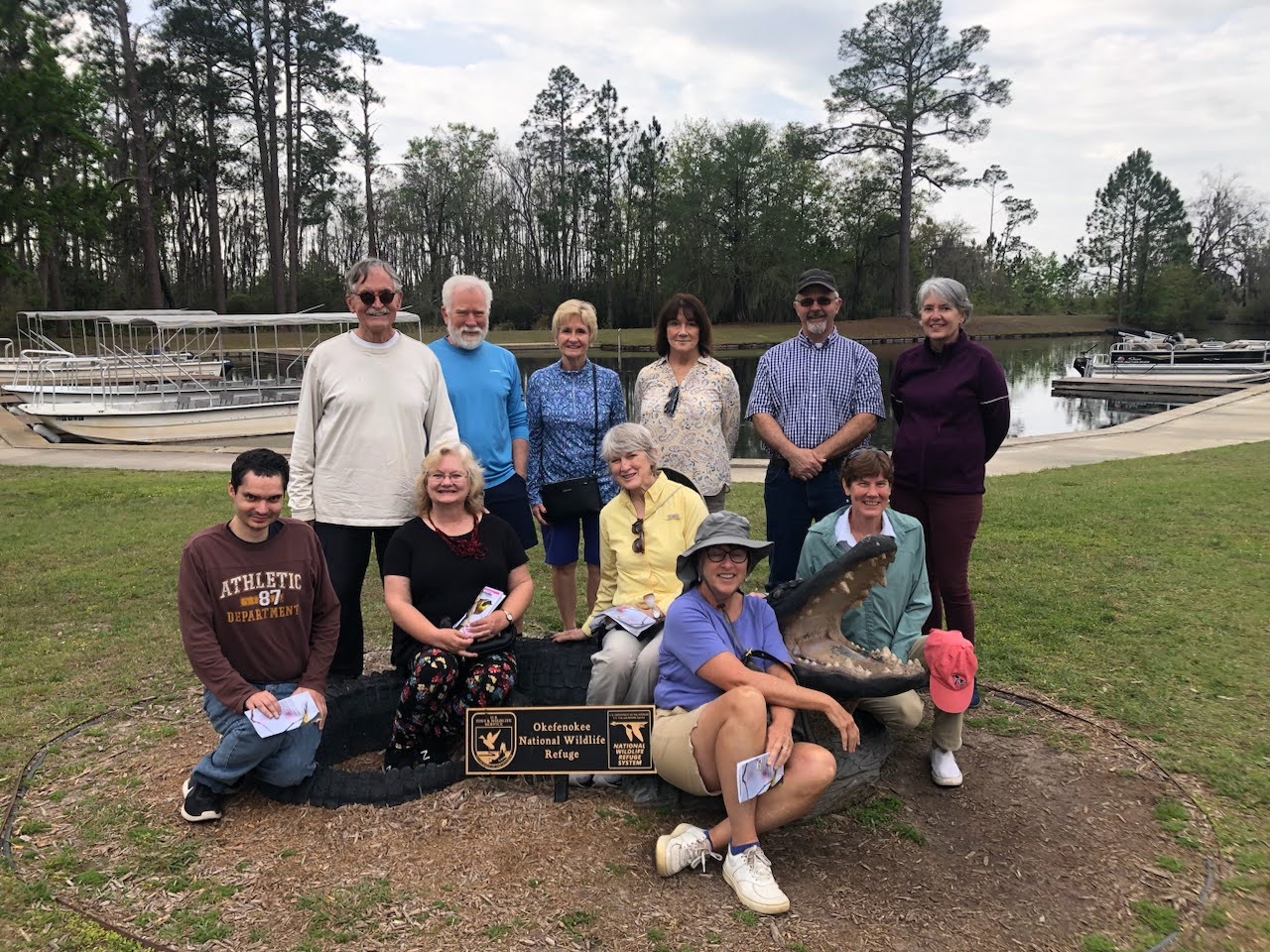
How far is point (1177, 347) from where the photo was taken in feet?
109

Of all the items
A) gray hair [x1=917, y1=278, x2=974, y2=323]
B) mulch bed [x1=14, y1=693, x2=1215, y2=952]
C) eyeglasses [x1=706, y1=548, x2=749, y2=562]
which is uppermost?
gray hair [x1=917, y1=278, x2=974, y2=323]

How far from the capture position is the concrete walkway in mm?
12242

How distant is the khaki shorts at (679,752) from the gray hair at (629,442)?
3.62 ft

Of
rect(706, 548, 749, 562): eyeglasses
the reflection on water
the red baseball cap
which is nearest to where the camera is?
rect(706, 548, 749, 562): eyeglasses

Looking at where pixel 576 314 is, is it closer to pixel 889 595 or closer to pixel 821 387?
pixel 821 387

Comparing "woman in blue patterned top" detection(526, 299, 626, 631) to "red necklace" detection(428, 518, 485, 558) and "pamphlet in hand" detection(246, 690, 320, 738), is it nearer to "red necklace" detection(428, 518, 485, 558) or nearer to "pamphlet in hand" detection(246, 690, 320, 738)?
"red necklace" detection(428, 518, 485, 558)

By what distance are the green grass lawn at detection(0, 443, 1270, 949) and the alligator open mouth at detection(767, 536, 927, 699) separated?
1184 millimetres

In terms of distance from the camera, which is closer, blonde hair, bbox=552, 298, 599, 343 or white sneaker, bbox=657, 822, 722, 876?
white sneaker, bbox=657, 822, 722, 876

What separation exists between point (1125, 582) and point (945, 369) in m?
3.23

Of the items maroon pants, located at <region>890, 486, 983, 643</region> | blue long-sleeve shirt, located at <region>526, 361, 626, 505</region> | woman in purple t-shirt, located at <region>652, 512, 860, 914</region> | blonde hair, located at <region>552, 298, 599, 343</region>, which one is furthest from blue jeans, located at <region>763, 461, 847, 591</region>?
woman in purple t-shirt, located at <region>652, 512, 860, 914</region>

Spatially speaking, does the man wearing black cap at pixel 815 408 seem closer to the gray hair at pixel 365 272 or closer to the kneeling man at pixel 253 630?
the gray hair at pixel 365 272

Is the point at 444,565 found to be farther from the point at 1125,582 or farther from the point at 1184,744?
the point at 1125,582

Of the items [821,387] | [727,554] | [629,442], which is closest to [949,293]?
[821,387]

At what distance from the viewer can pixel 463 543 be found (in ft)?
Result: 12.0
